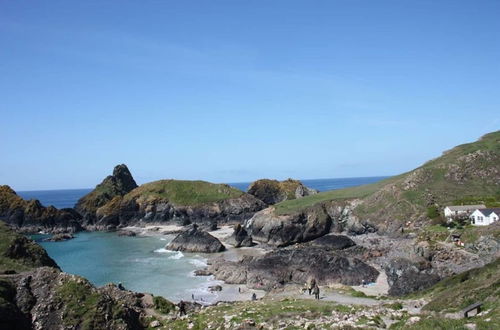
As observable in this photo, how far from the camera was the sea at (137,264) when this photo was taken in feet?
183

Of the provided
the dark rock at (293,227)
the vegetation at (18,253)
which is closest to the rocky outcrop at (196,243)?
the dark rock at (293,227)

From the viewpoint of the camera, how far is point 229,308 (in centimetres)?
3078

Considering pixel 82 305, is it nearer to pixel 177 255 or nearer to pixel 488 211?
pixel 177 255

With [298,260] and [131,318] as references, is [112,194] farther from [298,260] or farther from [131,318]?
[131,318]

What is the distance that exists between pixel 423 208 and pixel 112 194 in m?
108

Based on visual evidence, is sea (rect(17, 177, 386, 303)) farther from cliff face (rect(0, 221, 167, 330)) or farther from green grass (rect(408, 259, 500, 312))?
green grass (rect(408, 259, 500, 312))

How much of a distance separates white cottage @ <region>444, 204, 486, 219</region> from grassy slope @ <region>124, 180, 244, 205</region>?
7464 cm

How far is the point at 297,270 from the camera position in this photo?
5700 centimetres

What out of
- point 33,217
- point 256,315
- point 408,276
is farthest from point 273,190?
point 256,315

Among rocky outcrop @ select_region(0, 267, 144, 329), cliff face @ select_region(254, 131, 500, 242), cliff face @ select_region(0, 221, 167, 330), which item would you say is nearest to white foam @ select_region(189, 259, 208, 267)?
cliff face @ select_region(254, 131, 500, 242)

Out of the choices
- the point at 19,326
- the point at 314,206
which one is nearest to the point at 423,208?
the point at 314,206

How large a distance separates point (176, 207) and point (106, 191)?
33.0 m

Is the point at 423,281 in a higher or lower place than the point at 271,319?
lower

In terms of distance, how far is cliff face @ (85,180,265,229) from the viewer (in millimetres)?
128875
